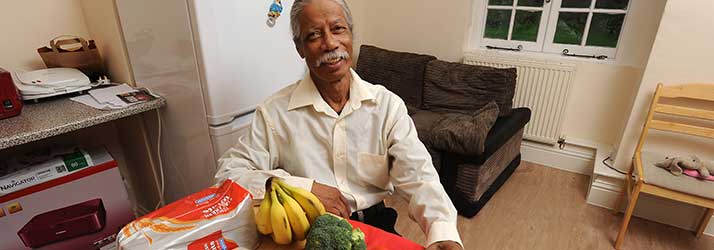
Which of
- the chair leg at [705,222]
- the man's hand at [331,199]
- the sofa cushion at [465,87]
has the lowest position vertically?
the chair leg at [705,222]

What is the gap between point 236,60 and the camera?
132 centimetres

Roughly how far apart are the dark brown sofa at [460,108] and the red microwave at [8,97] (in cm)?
181

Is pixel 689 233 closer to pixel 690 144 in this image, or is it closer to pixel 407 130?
pixel 690 144

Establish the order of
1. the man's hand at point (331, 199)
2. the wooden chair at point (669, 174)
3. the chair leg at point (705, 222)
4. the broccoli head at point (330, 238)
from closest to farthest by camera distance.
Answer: the broccoli head at point (330, 238) < the man's hand at point (331, 199) < the wooden chair at point (669, 174) < the chair leg at point (705, 222)

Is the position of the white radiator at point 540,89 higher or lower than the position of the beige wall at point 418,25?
lower

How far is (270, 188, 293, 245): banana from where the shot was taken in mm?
690

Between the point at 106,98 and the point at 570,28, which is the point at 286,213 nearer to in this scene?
the point at 106,98

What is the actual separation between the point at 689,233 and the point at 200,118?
8.60ft

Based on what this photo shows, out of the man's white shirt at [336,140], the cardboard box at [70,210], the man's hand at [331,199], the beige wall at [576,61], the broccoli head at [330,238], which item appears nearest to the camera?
the broccoli head at [330,238]

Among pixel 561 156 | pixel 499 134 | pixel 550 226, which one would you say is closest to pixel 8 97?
pixel 499 134

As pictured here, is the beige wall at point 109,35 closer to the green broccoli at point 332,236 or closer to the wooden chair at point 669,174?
the green broccoli at point 332,236

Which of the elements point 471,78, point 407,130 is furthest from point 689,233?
point 407,130

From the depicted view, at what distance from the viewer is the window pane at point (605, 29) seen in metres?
2.29

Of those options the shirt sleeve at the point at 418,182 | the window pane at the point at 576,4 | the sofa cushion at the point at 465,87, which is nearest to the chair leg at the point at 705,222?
the sofa cushion at the point at 465,87
